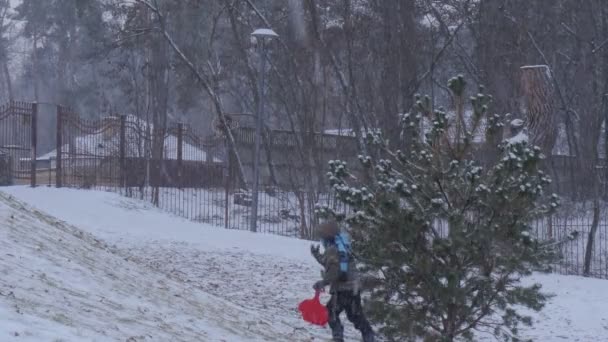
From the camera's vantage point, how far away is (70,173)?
73.5 ft

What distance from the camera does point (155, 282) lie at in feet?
35.8

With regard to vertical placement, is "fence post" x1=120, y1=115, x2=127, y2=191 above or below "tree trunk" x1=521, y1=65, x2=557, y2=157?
below

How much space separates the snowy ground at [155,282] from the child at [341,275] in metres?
0.80

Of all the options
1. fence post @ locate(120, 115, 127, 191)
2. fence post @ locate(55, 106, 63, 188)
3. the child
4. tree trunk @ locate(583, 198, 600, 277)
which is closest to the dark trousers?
the child

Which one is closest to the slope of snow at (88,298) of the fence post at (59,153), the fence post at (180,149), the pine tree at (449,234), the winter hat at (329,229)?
the winter hat at (329,229)

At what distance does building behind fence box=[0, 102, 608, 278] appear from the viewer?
2195 cm

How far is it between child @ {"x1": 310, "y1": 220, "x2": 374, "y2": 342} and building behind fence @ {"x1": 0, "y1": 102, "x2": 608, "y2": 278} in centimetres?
1136

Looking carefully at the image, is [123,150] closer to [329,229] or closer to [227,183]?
[227,183]

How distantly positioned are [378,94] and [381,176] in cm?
1538

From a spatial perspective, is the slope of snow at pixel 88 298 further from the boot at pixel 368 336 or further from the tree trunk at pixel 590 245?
the tree trunk at pixel 590 245

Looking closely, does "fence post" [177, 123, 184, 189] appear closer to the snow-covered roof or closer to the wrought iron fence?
the snow-covered roof

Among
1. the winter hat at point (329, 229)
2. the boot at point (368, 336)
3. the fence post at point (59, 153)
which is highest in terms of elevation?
the fence post at point (59, 153)

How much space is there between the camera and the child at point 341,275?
9.94m

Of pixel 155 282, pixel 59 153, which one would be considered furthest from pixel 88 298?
pixel 59 153
